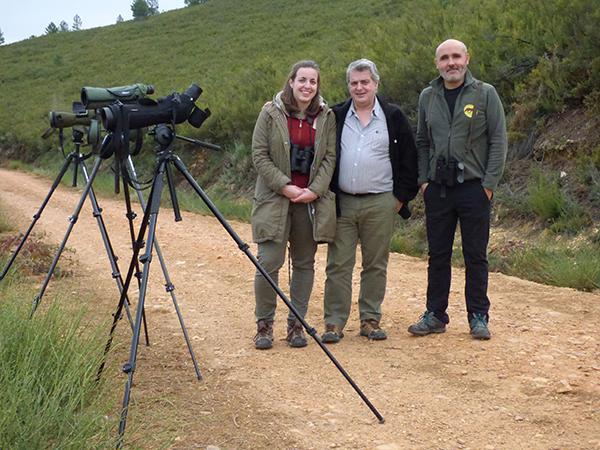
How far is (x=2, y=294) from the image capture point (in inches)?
193

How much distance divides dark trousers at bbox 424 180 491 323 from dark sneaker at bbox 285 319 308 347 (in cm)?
94

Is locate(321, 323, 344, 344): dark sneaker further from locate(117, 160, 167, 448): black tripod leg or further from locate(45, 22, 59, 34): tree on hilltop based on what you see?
locate(45, 22, 59, 34): tree on hilltop

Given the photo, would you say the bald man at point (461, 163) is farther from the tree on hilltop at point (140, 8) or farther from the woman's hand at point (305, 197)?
the tree on hilltop at point (140, 8)

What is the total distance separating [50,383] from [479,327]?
9.56 feet

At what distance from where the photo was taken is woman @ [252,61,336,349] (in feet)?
15.9

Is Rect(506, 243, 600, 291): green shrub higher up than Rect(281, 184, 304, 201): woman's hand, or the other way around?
Rect(281, 184, 304, 201): woman's hand

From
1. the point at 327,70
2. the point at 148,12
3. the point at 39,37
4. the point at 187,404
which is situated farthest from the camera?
the point at 148,12

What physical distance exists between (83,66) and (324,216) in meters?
35.5

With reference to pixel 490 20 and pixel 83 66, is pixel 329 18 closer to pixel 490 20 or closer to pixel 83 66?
pixel 83 66

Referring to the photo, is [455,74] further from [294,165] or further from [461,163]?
[294,165]

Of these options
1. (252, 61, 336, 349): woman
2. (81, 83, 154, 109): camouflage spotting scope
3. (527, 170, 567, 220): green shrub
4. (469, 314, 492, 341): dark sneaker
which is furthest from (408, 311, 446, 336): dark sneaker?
(527, 170, 567, 220): green shrub

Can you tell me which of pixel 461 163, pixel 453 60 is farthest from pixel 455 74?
pixel 461 163

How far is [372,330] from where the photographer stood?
17.3ft

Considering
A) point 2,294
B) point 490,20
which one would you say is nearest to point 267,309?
point 2,294
